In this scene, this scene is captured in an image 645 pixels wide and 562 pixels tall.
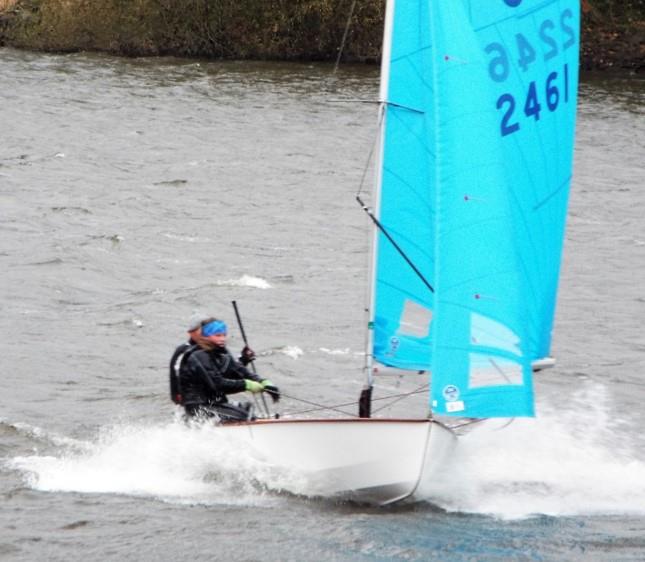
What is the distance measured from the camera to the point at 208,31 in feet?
169

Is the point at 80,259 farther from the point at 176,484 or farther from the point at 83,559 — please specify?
the point at 83,559

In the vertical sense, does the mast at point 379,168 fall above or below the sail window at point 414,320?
above

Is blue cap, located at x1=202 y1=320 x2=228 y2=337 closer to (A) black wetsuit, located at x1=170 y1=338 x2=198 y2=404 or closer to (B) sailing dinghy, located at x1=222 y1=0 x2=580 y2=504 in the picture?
(A) black wetsuit, located at x1=170 y1=338 x2=198 y2=404

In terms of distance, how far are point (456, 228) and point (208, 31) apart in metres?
41.0

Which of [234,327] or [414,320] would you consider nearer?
[414,320]

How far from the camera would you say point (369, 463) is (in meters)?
12.2

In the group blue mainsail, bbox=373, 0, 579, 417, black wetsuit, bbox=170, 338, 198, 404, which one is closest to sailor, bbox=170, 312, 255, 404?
black wetsuit, bbox=170, 338, 198, 404

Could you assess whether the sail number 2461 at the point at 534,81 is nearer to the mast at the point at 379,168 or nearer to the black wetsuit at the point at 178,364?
the mast at the point at 379,168

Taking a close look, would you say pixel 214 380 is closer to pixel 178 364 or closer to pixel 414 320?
pixel 178 364

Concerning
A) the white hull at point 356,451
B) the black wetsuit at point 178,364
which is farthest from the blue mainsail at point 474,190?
the black wetsuit at point 178,364

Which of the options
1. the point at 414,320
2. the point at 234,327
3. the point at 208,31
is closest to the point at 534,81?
the point at 414,320

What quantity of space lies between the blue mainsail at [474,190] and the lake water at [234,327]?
1.25 meters

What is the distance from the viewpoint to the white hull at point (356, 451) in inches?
471

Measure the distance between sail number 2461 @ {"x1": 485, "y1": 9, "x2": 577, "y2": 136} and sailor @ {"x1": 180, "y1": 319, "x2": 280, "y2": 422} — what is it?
11.2ft
